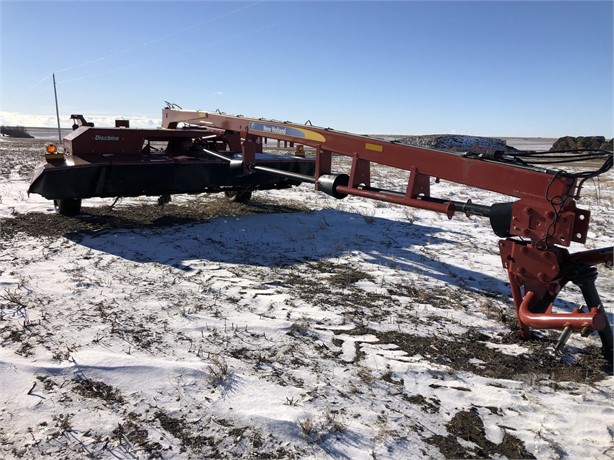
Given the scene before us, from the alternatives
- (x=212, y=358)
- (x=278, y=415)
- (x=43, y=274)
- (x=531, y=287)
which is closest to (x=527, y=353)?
(x=531, y=287)

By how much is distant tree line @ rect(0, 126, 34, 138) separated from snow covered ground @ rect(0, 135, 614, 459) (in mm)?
48460

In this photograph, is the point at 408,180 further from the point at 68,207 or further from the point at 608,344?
the point at 68,207

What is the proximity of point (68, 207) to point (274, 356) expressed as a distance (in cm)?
553

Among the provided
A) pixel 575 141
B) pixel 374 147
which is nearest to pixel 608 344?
pixel 374 147

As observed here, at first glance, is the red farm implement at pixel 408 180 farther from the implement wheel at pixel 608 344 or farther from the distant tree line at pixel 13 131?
the distant tree line at pixel 13 131

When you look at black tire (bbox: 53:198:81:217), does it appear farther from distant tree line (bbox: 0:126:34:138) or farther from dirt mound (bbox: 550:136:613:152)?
distant tree line (bbox: 0:126:34:138)

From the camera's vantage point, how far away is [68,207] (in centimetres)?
742

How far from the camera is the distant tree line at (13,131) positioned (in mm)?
46691

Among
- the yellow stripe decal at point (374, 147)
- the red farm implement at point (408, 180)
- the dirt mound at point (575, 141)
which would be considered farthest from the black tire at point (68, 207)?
the dirt mound at point (575, 141)

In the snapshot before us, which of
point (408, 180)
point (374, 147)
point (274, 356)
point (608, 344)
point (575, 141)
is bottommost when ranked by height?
point (274, 356)

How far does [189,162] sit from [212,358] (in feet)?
15.4

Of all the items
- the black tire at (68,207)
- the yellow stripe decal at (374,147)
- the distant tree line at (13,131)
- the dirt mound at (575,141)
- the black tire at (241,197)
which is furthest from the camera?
the distant tree line at (13,131)

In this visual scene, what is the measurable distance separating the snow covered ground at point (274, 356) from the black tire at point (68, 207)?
857mm

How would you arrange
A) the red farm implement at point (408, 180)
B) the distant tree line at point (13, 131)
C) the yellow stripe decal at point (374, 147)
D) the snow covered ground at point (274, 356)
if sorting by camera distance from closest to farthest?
the snow covered ground at point (274, 356), the red farm implement at point (408, 180), the yellow stripe decal at point (374, 147), the distant tree line at point (13, 131)
